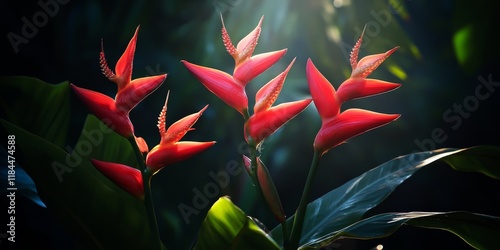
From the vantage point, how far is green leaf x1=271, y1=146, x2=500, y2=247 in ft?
2.20

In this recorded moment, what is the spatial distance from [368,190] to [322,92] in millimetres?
232

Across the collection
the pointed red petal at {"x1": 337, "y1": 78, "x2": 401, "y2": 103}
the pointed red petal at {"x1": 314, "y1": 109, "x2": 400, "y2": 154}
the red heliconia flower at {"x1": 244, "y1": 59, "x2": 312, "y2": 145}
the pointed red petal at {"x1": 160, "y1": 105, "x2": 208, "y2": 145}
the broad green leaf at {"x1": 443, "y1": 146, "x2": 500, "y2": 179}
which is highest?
the pointed red petal at {"x1": 160, "y1": 105, "x2": 208, "y2": 145}

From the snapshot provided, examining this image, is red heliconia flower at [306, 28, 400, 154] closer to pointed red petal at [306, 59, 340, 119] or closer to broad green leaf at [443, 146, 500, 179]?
pointed red petal at [306, 59, 340, 119]

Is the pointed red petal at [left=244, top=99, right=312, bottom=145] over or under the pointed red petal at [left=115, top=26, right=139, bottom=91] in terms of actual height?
under

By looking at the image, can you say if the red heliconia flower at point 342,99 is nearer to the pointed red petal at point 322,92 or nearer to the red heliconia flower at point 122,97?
the pointed red petal at point 322,92

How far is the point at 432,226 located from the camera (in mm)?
615

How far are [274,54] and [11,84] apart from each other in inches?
15.1

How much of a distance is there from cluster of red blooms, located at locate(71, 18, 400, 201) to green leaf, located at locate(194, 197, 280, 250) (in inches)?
2.9

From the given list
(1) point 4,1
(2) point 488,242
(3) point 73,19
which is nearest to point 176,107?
(3) point 73,19

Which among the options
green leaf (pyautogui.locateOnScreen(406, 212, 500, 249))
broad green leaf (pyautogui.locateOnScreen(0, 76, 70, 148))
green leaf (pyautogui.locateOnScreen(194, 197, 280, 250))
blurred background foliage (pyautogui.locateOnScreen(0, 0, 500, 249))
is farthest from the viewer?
blurred background foliage (pyautogui.locateOnScreen(0, 0, 500, 249))

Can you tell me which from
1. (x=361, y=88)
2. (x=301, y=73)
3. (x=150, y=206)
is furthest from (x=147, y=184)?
(x=301, y=73)

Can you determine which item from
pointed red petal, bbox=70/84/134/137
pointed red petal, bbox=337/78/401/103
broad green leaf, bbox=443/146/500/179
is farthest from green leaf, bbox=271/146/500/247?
pointed red petal, bbox=70/84/134/137

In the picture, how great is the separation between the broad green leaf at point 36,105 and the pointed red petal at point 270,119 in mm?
350

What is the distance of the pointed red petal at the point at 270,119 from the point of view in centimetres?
51
